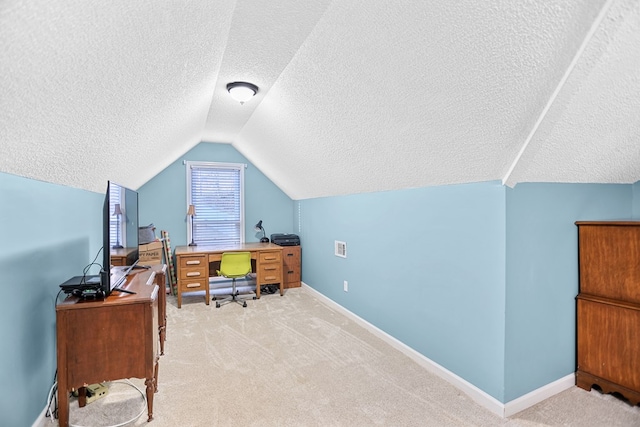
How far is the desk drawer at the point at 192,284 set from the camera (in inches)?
165

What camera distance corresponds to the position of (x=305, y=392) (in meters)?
2.23

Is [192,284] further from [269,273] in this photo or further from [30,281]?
[30,281]

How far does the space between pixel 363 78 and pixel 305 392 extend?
2.11 metres

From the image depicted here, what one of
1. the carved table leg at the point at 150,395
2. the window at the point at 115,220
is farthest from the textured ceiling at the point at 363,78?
the carved table leg at the point at 150,395

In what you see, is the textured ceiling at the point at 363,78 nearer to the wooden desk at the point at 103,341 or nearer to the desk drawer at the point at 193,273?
the wooden desk at the point at 103,341

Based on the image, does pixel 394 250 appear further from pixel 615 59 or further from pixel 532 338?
pixel 615 59

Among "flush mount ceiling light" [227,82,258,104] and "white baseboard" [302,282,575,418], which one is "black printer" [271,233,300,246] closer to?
"white baseboard" [302,282,575,418]

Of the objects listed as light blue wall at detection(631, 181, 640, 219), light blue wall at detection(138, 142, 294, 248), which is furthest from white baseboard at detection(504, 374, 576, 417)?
light blue wall at detection(138, 142, 294, 248)

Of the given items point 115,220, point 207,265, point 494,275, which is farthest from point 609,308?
point 207,265

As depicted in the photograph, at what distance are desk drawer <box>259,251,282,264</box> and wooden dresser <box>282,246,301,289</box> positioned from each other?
27cm

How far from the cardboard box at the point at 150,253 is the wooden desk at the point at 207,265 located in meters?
0.23

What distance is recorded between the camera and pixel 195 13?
1.43m

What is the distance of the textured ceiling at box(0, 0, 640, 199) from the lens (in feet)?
3.73

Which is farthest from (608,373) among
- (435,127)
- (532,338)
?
(435,127)
